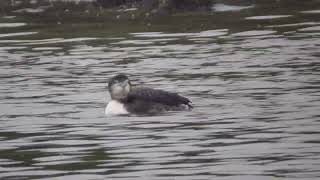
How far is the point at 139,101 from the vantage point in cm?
1823

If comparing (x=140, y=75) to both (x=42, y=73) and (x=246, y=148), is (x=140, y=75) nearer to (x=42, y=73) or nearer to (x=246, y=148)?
(x=42, y=73)

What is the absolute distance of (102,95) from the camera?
805 inches

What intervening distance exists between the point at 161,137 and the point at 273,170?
3.12 m

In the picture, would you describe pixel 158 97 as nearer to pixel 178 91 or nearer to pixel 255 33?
pixel 178 91

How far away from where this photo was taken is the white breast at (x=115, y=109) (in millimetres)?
17922

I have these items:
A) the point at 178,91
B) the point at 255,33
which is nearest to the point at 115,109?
the point at 178,91

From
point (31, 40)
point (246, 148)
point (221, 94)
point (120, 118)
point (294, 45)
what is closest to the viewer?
point (246, 148)

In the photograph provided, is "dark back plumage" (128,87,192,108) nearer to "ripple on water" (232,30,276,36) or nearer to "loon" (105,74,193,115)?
"loon" (105,74,193,115)

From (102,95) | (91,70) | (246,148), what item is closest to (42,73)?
(91,70)

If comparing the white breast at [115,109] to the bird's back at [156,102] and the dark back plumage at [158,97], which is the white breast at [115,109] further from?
the dark back plumage at [158,97]

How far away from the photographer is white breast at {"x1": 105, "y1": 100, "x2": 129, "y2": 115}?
1792 cm

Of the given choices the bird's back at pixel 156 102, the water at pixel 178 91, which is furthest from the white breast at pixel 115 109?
the water at pixel 178 91

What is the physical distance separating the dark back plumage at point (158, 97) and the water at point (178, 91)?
260 millimetres

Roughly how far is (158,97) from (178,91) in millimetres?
2249
